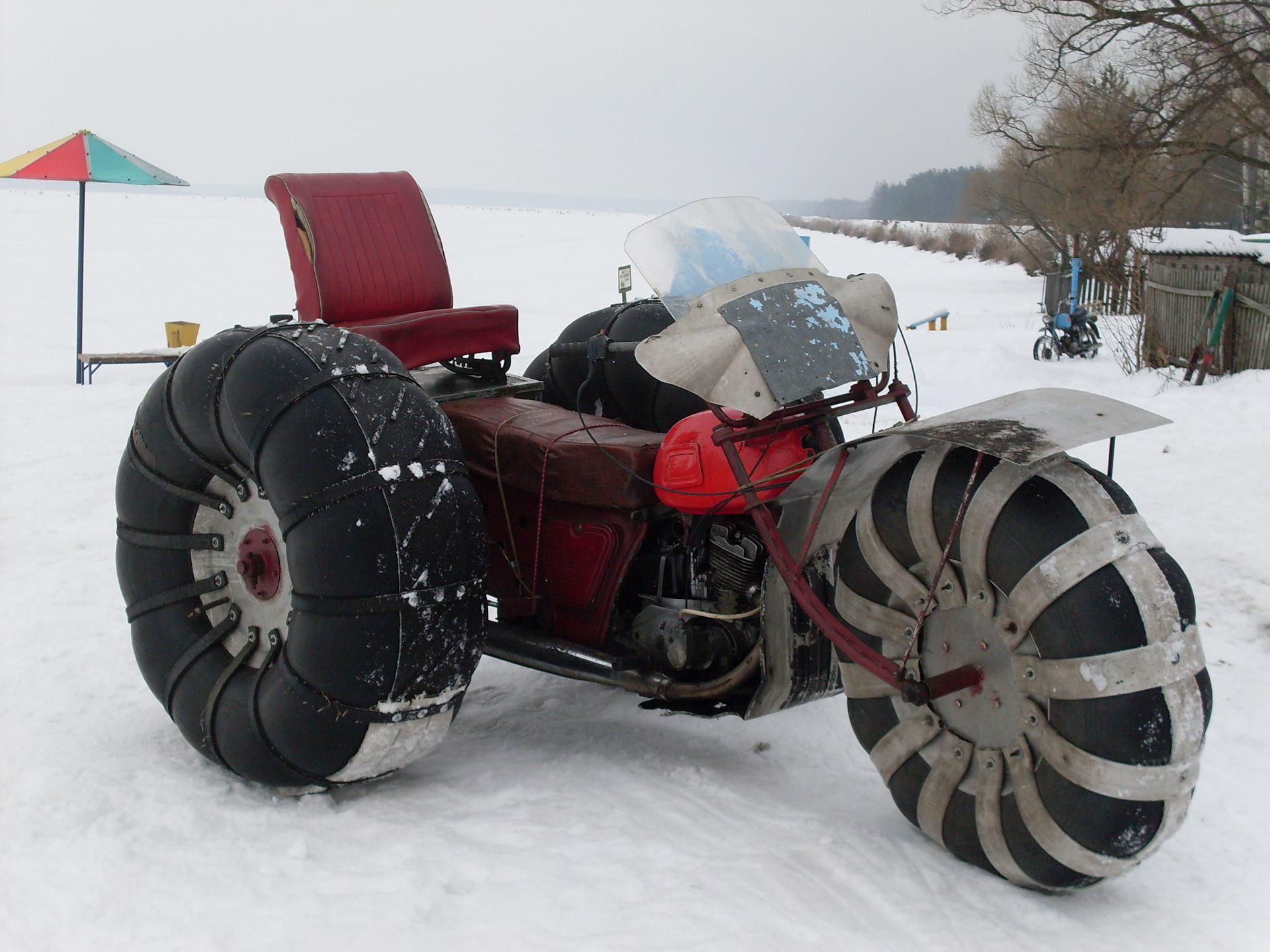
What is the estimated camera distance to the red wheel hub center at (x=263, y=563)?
3266 millimetres

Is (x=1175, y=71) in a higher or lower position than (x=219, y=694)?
higher

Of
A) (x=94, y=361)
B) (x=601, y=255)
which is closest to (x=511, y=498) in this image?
(x=94, y=361)

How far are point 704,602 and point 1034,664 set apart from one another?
3.90 feet

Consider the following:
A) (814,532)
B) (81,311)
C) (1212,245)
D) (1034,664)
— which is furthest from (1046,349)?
(1034,664)

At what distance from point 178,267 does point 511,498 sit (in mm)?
20567

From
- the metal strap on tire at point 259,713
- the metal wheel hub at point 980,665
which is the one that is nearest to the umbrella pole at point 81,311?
the metal strap on tire at point 259,713

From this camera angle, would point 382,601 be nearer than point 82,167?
Yes

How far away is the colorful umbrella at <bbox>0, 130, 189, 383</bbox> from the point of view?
433 inches

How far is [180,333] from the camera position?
10641mm

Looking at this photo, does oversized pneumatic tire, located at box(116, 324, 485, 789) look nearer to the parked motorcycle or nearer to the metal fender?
the metal fender

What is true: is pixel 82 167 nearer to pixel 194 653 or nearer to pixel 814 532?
pixel 194 653

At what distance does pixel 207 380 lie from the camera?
3.17 m

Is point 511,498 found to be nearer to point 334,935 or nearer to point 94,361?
point 334,935

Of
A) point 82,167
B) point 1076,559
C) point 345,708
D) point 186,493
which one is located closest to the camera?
point 1076,559
